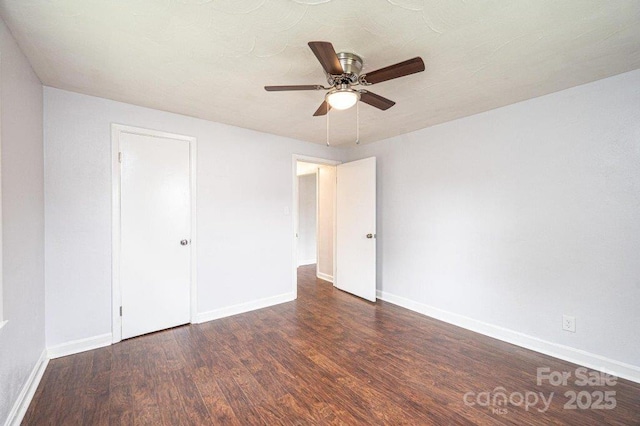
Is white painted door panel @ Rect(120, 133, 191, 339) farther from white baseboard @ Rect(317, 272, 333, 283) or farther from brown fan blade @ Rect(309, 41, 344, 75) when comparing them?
white baseboard @ Rect(317, 272, 333, 283)

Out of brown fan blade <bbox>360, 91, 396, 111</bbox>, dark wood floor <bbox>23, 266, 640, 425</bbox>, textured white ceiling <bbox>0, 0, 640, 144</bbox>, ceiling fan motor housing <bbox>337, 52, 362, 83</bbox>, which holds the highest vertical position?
textured white ceiling <bbox>0, 0, 640, 144</bbox>

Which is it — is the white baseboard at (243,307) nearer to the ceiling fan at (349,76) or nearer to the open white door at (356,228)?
the open white door at (356,228)

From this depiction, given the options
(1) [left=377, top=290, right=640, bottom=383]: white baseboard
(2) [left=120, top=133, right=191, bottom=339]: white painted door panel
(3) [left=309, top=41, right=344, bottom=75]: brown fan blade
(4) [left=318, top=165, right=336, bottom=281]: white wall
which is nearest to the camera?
(3) [left=309, top=41, right=344, bottom=75]: brown fan blade

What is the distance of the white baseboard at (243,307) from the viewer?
313 cm

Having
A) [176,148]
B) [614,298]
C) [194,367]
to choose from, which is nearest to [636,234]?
[614,298]

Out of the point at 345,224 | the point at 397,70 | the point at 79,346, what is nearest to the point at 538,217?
the point at 397,70

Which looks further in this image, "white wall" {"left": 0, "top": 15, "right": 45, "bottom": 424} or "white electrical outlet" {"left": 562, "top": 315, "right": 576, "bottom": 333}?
"white electrical outlet" {"left": 562, "top": 315, "right": 576, "bottom": 333}

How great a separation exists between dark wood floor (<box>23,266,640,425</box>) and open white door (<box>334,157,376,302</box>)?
103 cm

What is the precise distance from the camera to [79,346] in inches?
95.6

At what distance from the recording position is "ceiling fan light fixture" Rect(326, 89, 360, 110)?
1777 mm

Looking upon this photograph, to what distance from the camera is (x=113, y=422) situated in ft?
5.40

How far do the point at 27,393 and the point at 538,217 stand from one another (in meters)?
4.28


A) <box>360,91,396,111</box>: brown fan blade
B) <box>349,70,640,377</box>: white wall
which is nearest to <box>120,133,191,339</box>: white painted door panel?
<box>360,91,396,111</box>: brown fan blade

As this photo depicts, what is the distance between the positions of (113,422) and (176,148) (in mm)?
2420
